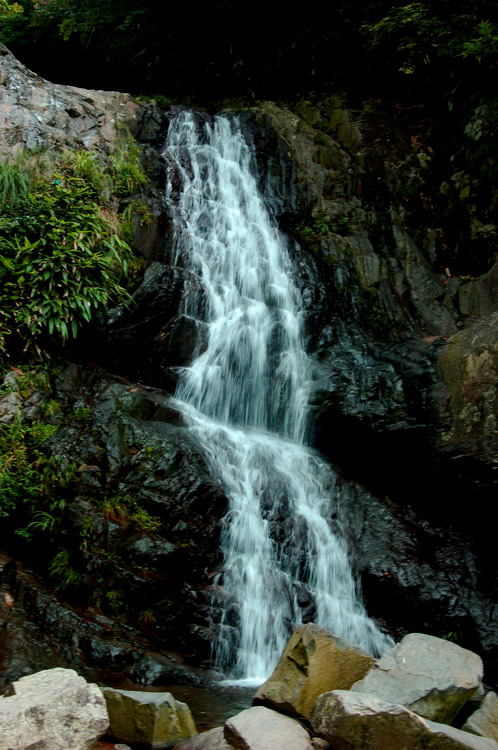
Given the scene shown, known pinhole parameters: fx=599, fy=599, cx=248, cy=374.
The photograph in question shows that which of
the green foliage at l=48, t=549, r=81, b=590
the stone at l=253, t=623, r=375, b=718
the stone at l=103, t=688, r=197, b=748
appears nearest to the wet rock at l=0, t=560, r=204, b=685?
the green foliage at l=48, t=549, r=81, b=590

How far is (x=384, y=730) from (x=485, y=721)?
0.93m

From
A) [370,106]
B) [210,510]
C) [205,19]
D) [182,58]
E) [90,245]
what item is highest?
[205,19]

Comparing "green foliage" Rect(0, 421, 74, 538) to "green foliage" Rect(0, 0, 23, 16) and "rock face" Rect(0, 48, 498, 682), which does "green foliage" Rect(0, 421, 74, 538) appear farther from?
"green foliage" Rect(0, 0, 23, 16)

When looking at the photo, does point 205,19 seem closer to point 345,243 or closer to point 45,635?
point 345,243

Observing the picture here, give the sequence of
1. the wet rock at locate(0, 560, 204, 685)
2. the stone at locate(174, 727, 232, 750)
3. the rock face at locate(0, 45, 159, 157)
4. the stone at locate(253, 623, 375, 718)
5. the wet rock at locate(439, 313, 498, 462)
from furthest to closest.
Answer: the rock face at locate(0, 45, 159, 157)
the wet rock at locate(439, 313, 498, 462)
the wet rock at locate(0, 560, 204, 685)
the stone at locate(253, 623, 375, 718)
the stone at locate(174, 727, 232, 750)

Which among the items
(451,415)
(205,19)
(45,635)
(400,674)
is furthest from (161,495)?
(205,19)

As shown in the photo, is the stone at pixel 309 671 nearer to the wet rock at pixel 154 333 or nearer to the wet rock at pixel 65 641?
the wet rock at pixel 65 641

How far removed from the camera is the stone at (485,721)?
11.9 ft

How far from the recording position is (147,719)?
11.5ft

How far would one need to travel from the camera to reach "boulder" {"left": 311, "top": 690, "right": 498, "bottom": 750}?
3.17 meters

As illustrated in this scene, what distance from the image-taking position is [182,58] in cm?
1337

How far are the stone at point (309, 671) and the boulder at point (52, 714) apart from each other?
122cm

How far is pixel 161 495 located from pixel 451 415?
3706 mm

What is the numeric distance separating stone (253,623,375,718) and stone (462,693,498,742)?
2.35 ft
